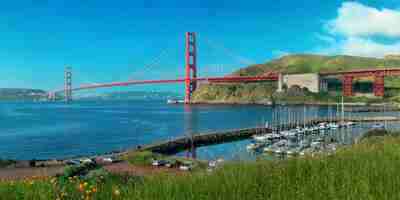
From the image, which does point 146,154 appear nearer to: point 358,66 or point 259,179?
point 259,179

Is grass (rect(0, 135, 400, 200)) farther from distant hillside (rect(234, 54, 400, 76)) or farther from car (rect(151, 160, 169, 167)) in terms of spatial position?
distant hillside (rect(234, 54, 400, 76))

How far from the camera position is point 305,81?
399ft

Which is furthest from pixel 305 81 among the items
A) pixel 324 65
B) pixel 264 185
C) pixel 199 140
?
pixel 264 185

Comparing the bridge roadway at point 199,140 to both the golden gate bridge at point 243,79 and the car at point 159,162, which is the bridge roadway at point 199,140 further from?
the golden gate bridge at point 243,79

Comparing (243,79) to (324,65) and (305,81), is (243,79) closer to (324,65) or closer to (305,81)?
(305,81)

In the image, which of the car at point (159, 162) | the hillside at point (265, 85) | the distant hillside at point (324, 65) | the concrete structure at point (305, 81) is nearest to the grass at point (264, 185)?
the car at point (159, 162)

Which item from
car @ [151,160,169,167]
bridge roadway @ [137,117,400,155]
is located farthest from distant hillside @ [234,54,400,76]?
car @ [151,160,169,167]

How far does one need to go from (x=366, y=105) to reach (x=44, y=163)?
311 ft

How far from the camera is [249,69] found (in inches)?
7175

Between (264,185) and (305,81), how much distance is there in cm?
12323

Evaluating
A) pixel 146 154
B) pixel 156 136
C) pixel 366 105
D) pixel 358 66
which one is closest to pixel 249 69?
pixel 358 66

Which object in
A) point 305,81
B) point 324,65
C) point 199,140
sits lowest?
point 199,140

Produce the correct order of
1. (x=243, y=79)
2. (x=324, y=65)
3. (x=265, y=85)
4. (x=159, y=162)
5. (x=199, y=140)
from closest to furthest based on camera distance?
(x=159, y=162) → (x=199, y=140) → (x=243, y=79) → (x=265, y=85) → (x=324, y=65)

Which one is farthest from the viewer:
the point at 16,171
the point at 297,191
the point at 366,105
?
the point at 366,105
